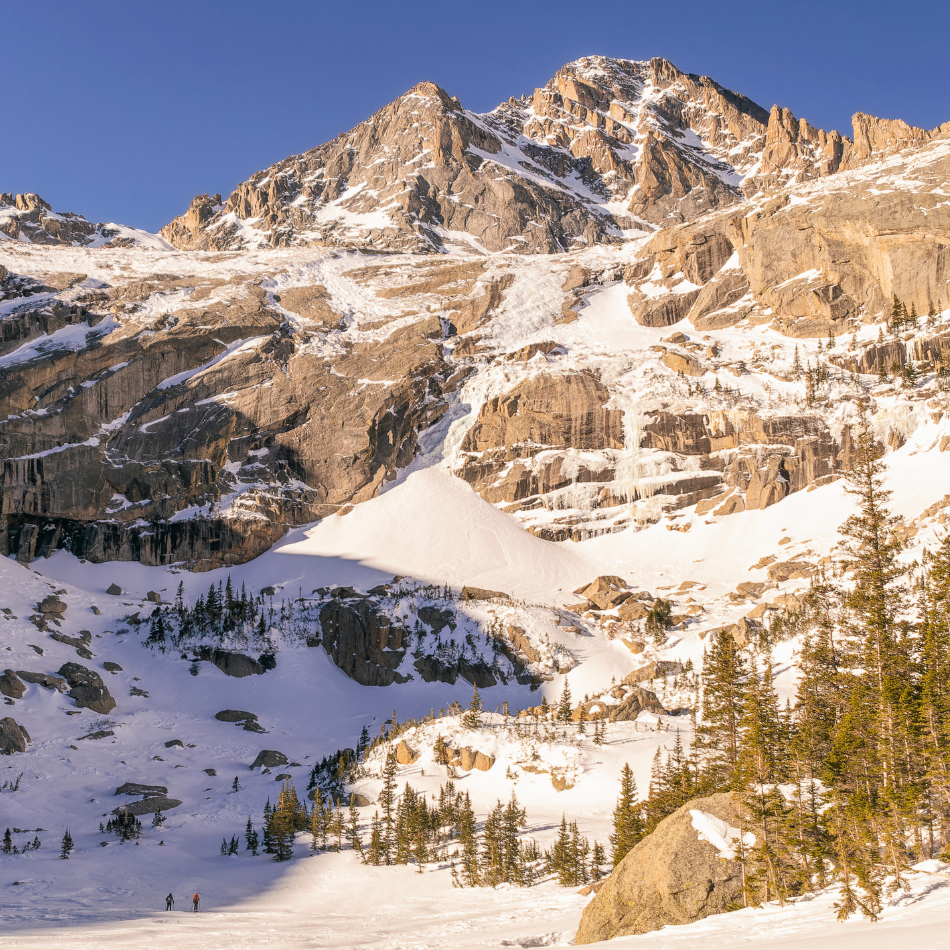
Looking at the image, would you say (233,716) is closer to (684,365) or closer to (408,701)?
(408,701)

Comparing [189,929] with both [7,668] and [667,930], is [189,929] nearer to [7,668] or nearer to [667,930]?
[667,930]

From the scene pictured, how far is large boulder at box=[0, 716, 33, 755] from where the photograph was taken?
83.6m

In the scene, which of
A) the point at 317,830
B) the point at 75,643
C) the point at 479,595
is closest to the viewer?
the point at 317,830

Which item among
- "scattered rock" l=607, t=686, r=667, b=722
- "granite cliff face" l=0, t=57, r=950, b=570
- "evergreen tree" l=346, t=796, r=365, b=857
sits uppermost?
"granite cliff face" l=0, t=57, r=950, b=570

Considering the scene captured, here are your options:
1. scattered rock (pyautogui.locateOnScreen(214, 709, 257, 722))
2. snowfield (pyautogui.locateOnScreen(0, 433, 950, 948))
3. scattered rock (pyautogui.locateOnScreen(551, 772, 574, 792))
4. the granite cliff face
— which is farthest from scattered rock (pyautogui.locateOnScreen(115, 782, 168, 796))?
the granite cliff face

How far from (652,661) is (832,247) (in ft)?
368

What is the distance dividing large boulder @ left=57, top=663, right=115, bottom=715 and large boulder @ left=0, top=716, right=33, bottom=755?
406 inches

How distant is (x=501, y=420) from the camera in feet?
568

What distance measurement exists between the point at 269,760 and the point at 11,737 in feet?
88.9

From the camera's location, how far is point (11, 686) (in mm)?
93750

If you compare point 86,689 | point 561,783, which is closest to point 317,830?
point 561,783

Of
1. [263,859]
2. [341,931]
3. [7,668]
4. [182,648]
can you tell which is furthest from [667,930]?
[182,648]

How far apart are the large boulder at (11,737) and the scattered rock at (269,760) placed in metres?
24.3

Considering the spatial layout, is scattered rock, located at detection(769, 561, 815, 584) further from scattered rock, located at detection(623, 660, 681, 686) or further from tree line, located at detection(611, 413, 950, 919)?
tree line, located at detection(611, 413, 950, 919)
